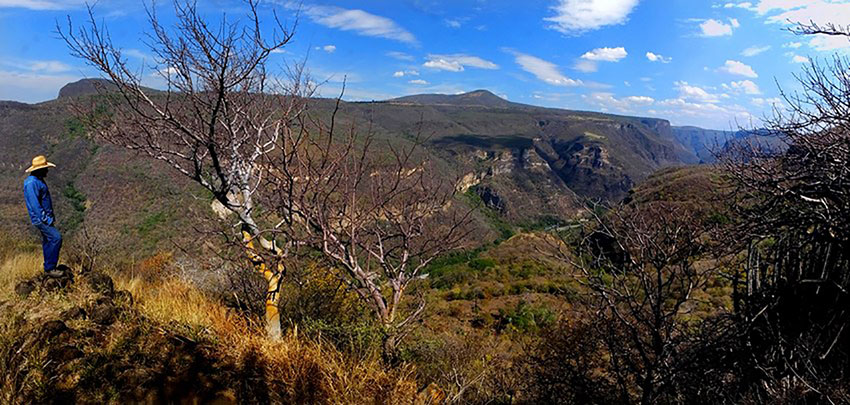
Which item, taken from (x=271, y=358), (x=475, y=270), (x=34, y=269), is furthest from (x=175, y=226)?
(x=271, y=358)

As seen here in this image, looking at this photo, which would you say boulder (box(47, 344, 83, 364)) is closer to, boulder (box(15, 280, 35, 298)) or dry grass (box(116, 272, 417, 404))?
dry grass (box(116, 272, 417, 404))

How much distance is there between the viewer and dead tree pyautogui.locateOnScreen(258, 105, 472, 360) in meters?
4.46

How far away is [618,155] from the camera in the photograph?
504 ft

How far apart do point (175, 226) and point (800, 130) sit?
149 feet

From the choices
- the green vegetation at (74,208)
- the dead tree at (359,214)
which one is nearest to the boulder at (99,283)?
the dead tree at (359,214)

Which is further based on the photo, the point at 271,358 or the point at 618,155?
the point at 618,155

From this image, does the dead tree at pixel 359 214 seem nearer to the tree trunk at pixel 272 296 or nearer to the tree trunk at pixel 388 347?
the tree trunk at pixel 388 347

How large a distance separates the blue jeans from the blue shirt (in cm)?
10

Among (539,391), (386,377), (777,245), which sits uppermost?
(777,245)

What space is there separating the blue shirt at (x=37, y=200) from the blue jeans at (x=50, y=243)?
0.10 m

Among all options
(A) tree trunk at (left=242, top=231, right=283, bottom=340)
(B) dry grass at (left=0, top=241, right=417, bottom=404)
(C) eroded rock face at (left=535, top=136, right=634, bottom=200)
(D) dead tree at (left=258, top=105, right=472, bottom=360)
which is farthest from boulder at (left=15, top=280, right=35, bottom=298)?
(C) eroded rock face at (left=535, top=136, right=634, bottom=200)

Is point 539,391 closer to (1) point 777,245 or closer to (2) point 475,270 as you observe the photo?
(1) point 777,245

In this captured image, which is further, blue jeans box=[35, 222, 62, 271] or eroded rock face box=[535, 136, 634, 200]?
eroded rock face box=[535, 136, 634, 200]

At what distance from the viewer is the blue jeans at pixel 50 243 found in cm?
521
